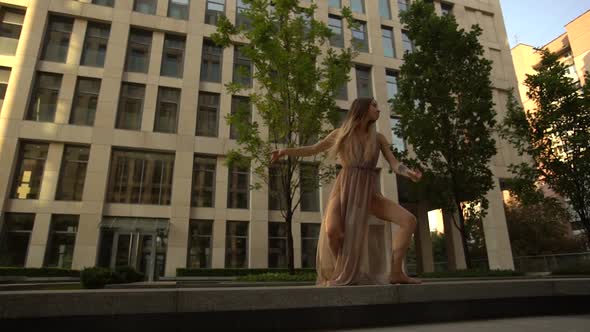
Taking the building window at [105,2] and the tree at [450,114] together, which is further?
the building window at [105,2]

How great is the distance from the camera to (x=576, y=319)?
16.0 feet

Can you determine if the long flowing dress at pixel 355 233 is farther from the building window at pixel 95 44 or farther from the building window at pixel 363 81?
the building window at pixel 363 81

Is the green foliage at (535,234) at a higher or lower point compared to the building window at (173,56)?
lower

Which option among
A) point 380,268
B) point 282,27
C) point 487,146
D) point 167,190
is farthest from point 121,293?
point 167,190

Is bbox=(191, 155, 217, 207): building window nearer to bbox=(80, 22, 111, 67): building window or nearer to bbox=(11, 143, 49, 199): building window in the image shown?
bbox=(11, 143, 49, 199): building window

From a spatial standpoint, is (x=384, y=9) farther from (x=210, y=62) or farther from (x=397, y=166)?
(x=397, y=166)

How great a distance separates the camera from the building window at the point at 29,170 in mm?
21047

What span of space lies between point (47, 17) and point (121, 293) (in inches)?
1046

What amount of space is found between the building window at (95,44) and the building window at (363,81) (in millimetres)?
18148

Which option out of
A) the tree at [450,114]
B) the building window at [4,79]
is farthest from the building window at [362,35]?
the building window at [4,79]

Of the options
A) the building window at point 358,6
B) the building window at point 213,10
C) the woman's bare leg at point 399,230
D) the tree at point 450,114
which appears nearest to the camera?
the woman's bare leg at point 399,230

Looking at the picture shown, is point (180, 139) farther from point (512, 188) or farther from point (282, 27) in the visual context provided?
point (512, 188)

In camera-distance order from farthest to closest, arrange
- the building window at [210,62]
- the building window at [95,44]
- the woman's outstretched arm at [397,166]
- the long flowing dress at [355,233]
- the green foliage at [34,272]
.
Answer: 1. the building window at [210,62]
2. the building window at [95,44]
3. the green foliage at [34,272]
4. the woman's outstretched arm at [397,166]
5. the long flowing dress at [355,233]

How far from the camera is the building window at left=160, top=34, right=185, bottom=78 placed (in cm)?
2544
